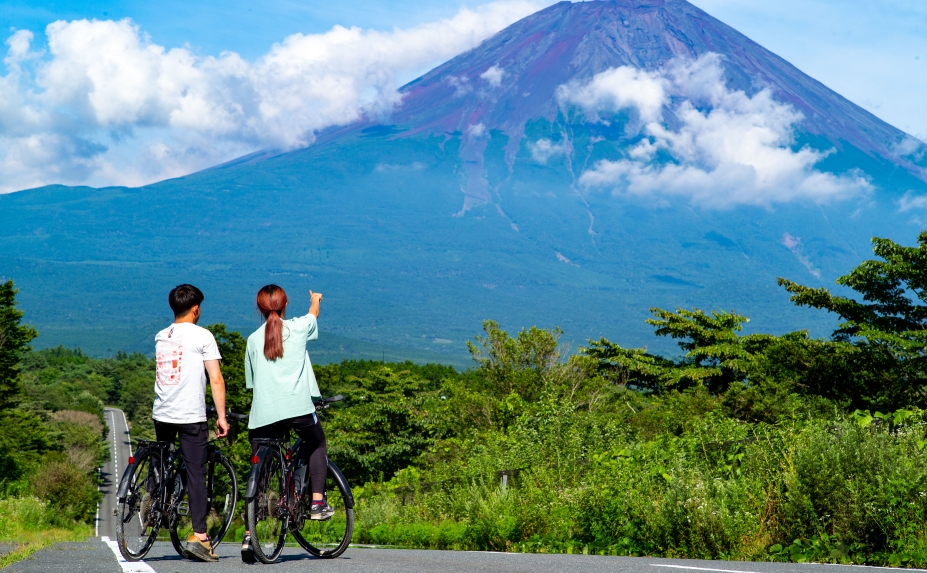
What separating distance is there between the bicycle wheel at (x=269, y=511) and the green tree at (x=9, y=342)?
169ft

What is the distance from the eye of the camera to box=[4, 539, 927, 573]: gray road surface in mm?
7230

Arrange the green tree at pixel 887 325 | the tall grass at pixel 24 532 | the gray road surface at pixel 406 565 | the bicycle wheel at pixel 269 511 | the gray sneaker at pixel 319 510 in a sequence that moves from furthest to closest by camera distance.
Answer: the green tree at pixel 887 325
the tall grass at pixel 24 532
the gray sneaker at pixel 319 510
the bicycle wheel at pixel 269 511
the gray road surface at pixel 406 565

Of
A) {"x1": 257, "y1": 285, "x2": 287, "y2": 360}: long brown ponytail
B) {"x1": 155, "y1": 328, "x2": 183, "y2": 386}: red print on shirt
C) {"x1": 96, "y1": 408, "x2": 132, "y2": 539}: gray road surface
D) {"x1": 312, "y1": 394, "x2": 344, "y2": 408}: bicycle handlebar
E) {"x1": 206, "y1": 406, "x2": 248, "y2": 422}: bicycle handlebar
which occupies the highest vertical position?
{"x1": 257, "y1": 285, "x2": 287, "y2": 360}: long brown ponytail

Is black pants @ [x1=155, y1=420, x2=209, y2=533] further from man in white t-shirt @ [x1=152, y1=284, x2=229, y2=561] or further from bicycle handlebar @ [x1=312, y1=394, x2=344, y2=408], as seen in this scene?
bicycle handlebar @ [x1=312, y1=394, x2=344, y2=408]

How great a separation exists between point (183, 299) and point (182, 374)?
597 millimetres

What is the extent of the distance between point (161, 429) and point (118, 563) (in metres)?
1.04

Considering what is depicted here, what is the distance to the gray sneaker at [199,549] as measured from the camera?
25.4 feet

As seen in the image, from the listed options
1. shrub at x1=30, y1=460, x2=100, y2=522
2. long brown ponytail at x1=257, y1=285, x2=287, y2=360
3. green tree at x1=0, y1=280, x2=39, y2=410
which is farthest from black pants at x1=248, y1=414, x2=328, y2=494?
shrub at x1=30, y1=460, x2=100, y2=522

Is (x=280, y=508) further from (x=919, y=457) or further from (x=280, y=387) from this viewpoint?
(x=919, y=457)

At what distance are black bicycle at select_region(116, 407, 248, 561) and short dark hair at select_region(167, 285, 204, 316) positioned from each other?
0.85m

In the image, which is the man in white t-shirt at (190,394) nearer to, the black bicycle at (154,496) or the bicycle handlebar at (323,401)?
the black bicycle at (154,496)

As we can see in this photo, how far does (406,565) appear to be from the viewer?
7.81 metres

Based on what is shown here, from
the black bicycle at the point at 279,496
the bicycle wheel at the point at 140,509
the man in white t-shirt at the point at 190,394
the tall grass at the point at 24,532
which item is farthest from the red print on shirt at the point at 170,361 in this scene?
the tall grass at the point at 24,532

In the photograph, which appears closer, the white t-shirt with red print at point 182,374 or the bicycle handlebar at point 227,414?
the white t-shirt with red print at point 182,374
